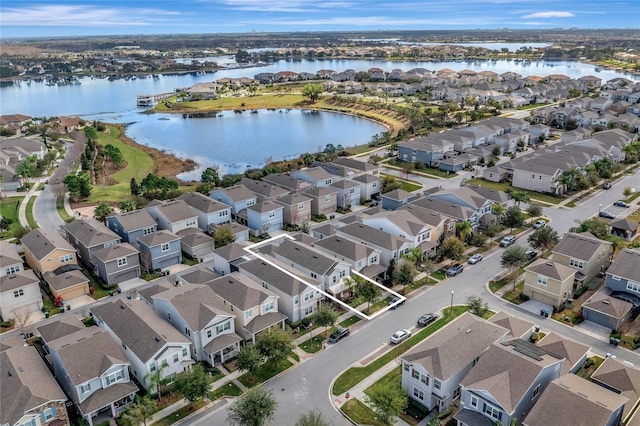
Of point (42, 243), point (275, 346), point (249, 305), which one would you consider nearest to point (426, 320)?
point (275, 346)

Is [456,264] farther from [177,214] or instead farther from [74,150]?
[74,150]

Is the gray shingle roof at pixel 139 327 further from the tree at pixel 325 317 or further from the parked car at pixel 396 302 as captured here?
the parked car at pixel 396 302

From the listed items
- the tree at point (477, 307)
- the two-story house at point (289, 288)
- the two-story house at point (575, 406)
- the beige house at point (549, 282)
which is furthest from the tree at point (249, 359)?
the beige house at point (549, 282)

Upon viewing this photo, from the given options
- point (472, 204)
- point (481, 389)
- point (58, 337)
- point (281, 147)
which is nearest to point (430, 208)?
point (472, 204)

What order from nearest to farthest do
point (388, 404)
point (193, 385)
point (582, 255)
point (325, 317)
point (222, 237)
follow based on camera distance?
point (388, 404) < point (193, 385) < point (325, 317) < point (582, 255) < point (222, 237)

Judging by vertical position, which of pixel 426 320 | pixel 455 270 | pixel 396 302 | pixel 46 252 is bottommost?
pixel 426 320

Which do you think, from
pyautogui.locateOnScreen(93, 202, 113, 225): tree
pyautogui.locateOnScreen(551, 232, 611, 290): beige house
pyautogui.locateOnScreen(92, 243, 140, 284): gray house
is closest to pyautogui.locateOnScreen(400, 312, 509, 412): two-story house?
pyautogui.locateOnScreen(551, 232, 611, 290): beige house

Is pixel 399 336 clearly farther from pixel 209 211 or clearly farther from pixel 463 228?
pixel 209 211
